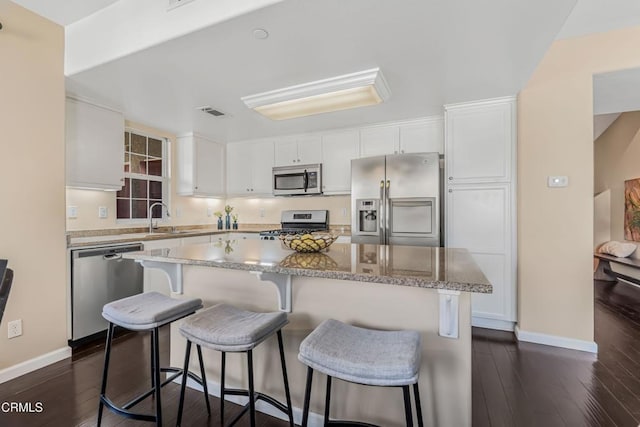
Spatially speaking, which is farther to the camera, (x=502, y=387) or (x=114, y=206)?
(x=114, y=206)

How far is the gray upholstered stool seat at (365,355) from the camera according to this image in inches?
38.6

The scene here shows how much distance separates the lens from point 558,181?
2541mm

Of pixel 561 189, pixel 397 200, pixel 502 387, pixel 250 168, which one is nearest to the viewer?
pixel 502 387

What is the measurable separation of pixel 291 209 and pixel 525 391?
11.4ft

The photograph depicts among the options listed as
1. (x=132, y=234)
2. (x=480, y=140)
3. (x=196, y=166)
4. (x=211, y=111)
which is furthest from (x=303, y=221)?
(x=480, y=140)

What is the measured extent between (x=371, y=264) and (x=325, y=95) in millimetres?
1432

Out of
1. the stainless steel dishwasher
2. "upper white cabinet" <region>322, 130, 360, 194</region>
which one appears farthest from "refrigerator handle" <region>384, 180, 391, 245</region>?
the stainless steel dishwasher

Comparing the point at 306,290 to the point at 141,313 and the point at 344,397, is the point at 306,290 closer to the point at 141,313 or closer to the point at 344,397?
the point at 344,397

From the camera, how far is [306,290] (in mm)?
1608

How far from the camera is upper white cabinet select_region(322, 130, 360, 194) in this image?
388 centimetres

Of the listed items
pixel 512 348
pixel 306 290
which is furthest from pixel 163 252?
pixel 512 348

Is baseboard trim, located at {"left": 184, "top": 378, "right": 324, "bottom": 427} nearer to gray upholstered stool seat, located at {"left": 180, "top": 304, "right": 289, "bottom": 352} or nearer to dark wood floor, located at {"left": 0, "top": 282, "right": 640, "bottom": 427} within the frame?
dark wood floor, located at {"left": 0, "top": 282, "right": 640, "bottom": 427}

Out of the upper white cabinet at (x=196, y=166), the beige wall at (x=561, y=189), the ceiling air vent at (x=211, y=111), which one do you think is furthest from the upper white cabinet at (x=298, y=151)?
the beige wall at (x=561, y=189)
